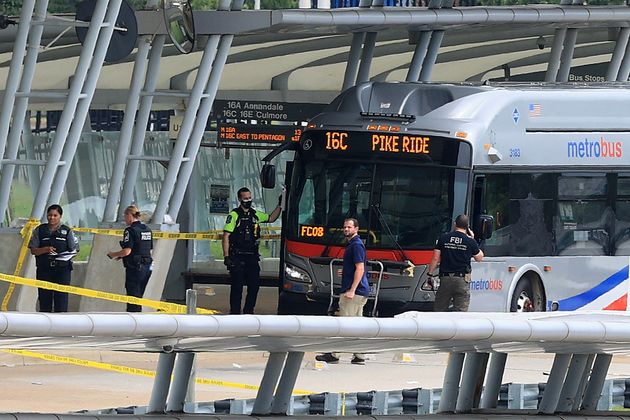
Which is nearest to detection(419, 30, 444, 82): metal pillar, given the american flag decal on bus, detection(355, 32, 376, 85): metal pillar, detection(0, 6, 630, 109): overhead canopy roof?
detection(0, 6, 630, 109): overhead canopy roof

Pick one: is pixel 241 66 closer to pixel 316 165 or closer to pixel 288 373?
pixel 316 165

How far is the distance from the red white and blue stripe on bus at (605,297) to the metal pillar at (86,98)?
234 inches

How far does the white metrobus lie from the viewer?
22.5m

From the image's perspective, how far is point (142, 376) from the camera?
63.8 ft

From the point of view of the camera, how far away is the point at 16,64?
22.6 m

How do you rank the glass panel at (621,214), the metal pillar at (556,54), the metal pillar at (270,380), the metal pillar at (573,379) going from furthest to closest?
the metal pillar at (556,54), the glass panel at (621,214), the metal pillar at (573,379), the metal pillar at (270,380)

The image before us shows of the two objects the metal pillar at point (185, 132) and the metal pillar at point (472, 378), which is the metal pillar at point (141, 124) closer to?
the metal pillar at point (185, 132)

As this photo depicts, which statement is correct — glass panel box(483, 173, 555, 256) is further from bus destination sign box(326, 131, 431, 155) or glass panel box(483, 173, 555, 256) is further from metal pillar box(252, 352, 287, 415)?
metal pillar box(252, 352, 287, 415)

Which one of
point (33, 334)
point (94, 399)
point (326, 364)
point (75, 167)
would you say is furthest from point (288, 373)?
point (75, 167)

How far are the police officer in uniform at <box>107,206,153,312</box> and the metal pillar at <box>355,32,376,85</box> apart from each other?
247 inches

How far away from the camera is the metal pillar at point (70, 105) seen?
22734 millimetres

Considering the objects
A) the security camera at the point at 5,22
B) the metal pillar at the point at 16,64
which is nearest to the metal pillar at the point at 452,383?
the metal pillar at the point at 16,64

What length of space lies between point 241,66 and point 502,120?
28.6 feet

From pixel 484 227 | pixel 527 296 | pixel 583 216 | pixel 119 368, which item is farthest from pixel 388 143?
pixel 119 368
